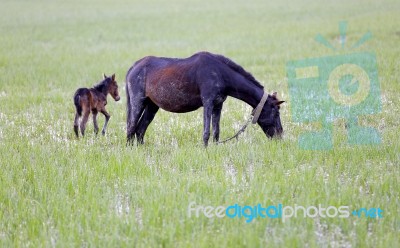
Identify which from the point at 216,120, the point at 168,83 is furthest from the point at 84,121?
the point at 216,120

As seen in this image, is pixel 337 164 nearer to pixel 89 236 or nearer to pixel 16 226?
pixel 89 236

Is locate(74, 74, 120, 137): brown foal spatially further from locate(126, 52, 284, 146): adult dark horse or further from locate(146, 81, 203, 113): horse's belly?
locate(146, 81, 203, 113): horse's belly

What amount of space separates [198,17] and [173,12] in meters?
4.60

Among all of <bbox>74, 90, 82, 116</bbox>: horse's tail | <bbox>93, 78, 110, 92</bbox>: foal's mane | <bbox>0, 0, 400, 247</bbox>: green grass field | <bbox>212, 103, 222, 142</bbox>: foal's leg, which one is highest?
<bbox>93, 78, 110, 92</bbox>: foal's mane

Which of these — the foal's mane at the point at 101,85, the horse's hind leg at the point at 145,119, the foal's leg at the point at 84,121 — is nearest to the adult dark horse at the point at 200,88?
the horse's hind leg at the point at 145,119

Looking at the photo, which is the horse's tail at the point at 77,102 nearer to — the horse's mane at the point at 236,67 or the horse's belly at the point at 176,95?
the horse's belly at the point at 176,95

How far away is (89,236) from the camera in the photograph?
4.63 meters

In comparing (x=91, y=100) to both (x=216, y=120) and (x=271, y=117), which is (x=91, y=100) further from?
(x=271, y=117)

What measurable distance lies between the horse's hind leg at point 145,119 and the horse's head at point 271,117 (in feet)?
5.86

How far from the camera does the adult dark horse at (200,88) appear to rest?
7.48 m

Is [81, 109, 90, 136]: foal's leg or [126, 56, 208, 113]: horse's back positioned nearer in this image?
[126, 56, 208, 113]: horse's back

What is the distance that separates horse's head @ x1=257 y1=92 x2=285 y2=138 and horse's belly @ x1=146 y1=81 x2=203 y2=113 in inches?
37.3

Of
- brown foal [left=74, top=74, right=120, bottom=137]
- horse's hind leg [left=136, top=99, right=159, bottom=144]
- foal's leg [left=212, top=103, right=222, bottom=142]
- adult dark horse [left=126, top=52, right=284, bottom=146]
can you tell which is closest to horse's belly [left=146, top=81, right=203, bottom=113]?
adult dark horse [left=126, top=52, right=284, bottom=146]

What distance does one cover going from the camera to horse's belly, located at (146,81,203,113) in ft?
25.2
